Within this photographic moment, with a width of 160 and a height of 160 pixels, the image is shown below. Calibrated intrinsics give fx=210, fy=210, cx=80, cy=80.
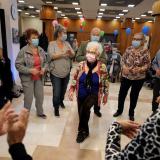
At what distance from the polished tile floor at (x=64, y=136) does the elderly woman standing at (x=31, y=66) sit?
492 mm

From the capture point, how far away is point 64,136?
2.99 meters

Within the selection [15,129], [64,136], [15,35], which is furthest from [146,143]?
[15,35]

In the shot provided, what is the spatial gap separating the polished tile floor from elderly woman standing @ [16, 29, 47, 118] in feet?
1.61

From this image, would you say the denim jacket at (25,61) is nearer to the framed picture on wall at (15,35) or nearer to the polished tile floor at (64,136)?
the polished tile floor at (64,136)

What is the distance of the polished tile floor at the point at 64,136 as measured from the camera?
2.54m

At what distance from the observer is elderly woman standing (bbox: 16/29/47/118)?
10.2ft

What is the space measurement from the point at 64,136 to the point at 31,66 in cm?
114

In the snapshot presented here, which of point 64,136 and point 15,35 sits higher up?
point 15,35

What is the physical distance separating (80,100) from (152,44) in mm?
4039

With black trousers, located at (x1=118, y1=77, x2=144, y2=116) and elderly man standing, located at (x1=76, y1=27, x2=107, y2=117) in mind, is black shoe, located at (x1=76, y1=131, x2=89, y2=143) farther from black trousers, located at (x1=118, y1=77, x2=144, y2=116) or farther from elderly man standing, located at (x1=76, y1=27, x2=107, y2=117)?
black trousers, located at (x1=118, y1=77, x2=144, y2=116)

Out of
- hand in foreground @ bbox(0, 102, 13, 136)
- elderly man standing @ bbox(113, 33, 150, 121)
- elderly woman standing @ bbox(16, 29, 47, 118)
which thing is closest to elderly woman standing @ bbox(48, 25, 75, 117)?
elderly woman standing @ bbox(16, 29, 47, 118)

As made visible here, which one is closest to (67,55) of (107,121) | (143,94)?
(107,121)

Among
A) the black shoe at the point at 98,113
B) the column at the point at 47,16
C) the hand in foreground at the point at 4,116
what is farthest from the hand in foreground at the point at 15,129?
the column at the point at 47,16

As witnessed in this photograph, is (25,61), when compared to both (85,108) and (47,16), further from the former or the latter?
(47,16)
